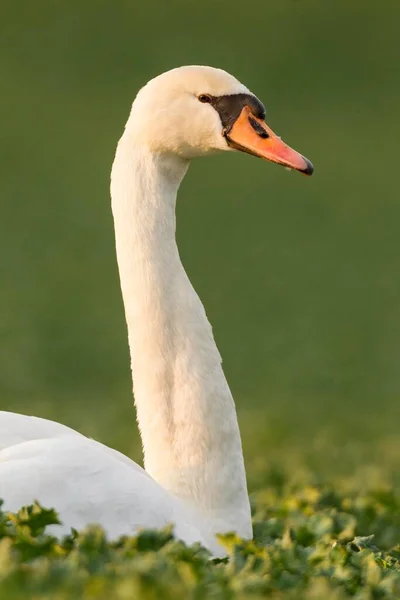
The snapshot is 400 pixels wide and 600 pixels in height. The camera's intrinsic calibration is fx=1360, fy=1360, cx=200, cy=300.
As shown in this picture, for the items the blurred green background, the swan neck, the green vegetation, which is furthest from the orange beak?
the blurred green background

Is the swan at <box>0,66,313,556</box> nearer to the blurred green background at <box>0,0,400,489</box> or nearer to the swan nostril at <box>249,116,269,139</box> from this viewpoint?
the swan nostril at <box>249,116,269,139</box>

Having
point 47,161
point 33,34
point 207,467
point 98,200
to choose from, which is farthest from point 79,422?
point 33,34

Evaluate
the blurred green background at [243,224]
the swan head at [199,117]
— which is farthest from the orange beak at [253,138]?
the blurred green background at [243,224]

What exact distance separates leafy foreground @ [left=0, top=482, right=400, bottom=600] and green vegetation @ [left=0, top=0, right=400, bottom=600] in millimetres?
10

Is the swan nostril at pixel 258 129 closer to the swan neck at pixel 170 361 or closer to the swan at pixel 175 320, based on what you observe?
the swan at pixel 175 320

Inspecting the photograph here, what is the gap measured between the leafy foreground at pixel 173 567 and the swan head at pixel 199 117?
1615 mm

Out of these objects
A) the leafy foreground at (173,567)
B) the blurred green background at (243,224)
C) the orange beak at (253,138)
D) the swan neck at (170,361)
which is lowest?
the leafy foreground at (173,567)

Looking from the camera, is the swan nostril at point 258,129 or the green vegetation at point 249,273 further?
the swan nostril at point 258,129

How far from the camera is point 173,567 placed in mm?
3822

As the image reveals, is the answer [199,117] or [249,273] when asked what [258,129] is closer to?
[199,117]

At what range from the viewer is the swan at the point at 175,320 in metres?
5.37

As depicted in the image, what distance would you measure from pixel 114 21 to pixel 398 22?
727 cm

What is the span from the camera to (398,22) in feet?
114

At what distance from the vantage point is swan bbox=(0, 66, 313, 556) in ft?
17.6
